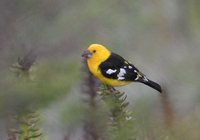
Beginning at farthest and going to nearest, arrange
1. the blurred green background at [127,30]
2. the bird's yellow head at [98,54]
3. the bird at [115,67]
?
the blurred green background at [127,30] → the bird's yellow head at [98,54] → the bird at [115,67]

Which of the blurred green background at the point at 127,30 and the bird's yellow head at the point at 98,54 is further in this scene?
the blurred green background at the point at 127,30

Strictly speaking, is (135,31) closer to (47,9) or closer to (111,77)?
(47,9)

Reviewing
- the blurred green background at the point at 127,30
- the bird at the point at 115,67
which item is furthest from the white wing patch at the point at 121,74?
the blurred green background at the point at 127,30

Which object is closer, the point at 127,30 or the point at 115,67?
the point at 115,67

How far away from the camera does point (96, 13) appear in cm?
1162

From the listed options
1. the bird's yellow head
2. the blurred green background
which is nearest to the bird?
the bird's yellow head

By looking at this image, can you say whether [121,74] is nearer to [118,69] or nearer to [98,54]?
[118,69]

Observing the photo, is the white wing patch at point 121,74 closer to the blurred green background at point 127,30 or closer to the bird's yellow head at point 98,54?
the bird's yellow head at point 98,54

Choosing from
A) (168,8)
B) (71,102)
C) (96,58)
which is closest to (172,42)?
(168,8)

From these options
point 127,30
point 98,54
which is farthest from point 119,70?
point 127,30

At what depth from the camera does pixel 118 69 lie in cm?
320

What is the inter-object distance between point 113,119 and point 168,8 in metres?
11.5

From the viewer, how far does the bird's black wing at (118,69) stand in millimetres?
3135

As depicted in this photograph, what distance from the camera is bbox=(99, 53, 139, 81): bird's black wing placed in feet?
10.3
